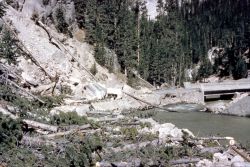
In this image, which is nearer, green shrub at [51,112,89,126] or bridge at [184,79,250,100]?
green shrub at [51,112,89,126]

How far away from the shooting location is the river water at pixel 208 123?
122 feet

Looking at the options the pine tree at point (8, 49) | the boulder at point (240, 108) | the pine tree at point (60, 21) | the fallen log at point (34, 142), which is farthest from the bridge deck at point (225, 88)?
the fallen log at point (34, 142)

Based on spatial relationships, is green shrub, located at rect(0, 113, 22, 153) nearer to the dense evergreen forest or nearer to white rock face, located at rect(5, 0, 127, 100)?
white rock face, located at rect(5, 0, 127, 100)

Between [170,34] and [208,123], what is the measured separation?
2042 inches

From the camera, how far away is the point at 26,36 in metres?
58.5

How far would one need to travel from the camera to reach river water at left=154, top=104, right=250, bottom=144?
1465 inches

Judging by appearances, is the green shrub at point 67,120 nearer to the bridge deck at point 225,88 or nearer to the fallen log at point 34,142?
the fallen log at point 34,142

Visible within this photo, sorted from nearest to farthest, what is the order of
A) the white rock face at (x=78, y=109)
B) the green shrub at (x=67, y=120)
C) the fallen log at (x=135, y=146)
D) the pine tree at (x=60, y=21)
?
the fallen log at (x=135, y=146) → the green shrub at (x=67, y=120) → the white rock face at (x=78, y=109) → the pine tree at (x=60, y=21)

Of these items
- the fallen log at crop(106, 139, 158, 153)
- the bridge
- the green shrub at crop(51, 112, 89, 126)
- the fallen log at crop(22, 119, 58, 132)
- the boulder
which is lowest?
the fallen log at crop(106, 139, 158, 153)

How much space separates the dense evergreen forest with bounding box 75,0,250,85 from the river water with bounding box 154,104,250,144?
73.4 feet

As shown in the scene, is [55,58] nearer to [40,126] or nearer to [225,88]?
[225,88]

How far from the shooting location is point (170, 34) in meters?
94.1

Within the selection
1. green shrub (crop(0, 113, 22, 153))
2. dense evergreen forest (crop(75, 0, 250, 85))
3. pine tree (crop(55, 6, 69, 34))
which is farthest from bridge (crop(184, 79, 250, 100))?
green shrub (crop(0, 113, 22, 153))

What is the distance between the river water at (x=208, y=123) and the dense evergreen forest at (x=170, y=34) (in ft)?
73.4
